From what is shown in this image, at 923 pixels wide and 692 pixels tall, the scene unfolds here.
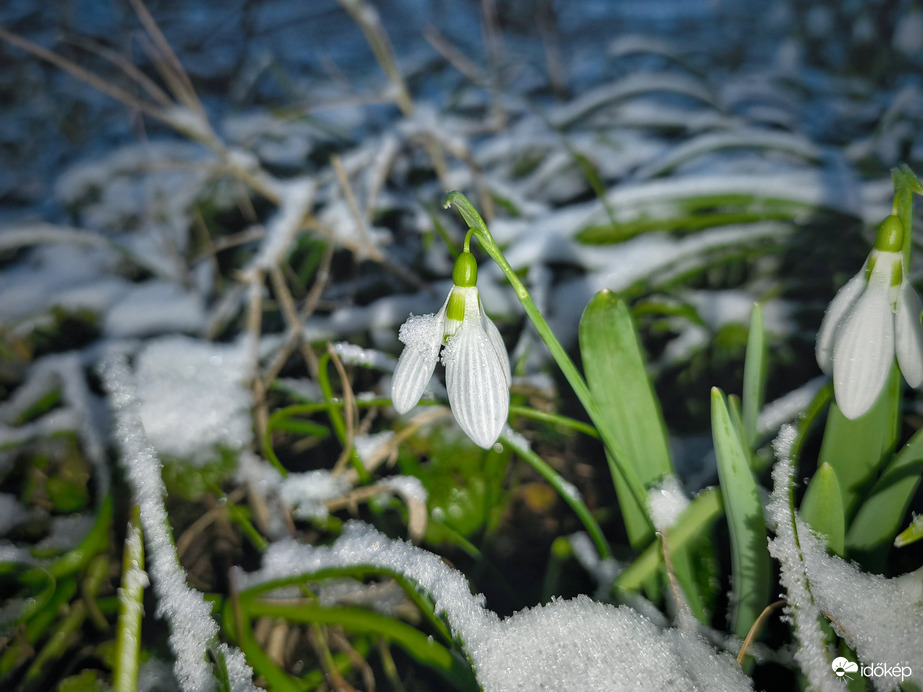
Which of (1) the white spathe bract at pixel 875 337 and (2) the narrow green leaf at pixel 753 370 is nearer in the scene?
(1) the white spathe bract at pixel 875 337

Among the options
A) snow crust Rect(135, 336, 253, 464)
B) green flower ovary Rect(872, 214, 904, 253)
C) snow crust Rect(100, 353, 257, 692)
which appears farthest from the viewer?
snow crust Rect(135, 336, 253, 464)

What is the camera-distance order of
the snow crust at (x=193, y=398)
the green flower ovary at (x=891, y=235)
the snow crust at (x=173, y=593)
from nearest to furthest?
the green flower ovary at (x=891, y=235) < the snow crust at (x=173, y=593) < the snow crust at (x=193, y=398)

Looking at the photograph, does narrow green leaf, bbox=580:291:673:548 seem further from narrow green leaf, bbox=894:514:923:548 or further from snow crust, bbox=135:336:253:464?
snow crust, bbox=135:336:253:464

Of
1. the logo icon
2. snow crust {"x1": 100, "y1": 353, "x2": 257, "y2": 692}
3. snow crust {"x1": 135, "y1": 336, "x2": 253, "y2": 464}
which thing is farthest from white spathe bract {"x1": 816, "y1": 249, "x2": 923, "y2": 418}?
snow crust {"x1": 135, "y1": 336, "x2": 253, "y2": 464}

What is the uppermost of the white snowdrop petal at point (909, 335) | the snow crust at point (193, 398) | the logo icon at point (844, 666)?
the white snowdrop petal at point (909, 335)

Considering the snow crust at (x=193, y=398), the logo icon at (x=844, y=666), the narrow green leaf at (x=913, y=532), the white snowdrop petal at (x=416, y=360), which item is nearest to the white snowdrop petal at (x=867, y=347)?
the narrow green leaf at (x=913, y=532)

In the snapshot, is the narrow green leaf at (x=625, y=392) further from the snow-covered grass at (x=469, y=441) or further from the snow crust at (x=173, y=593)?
the snow crust at (x=173, y=593)

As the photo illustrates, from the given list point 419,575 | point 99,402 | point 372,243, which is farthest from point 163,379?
point 419,575
